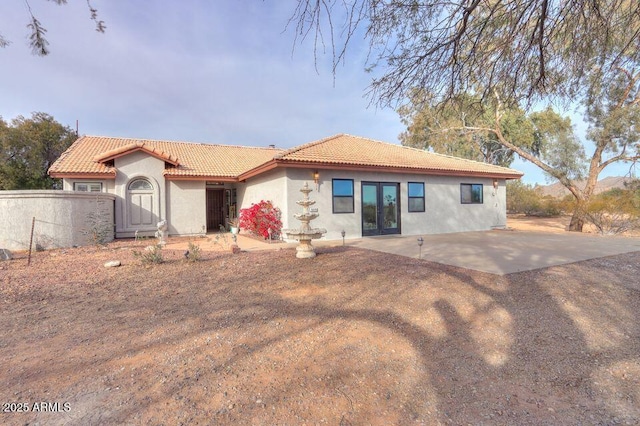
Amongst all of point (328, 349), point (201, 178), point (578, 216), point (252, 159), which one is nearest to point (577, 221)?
point (578, 216)

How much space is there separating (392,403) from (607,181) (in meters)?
24.6

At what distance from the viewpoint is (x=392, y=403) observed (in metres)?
2.44

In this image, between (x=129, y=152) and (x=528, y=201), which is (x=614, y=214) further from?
(x=129, y=152)

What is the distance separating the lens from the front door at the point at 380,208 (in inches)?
493

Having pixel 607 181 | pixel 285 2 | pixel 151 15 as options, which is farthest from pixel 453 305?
pixel 607 181

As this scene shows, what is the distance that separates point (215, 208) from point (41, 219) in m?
8.17

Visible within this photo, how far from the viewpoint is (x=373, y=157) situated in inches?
511

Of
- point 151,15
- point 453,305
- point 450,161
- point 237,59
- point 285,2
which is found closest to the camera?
point 285,2

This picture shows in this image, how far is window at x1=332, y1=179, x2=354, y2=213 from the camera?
11891mm

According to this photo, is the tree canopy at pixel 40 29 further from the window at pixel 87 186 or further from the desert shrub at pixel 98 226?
the window at pixel 87 186

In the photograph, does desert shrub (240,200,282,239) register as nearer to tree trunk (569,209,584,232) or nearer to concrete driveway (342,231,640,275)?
concrete driveway (342,231,640,275)

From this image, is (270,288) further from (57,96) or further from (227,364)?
(57,96)

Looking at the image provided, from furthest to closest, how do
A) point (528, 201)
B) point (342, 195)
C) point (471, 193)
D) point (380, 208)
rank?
point (528, 201), point (471, 193), point (380, 208), point (342, 195)

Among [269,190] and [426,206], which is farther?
[426,206]
